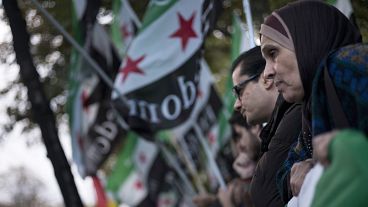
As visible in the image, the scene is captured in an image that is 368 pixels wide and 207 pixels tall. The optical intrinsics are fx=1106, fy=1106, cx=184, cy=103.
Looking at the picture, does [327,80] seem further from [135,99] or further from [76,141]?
[76,141]

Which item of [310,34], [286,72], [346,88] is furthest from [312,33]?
[346,88]

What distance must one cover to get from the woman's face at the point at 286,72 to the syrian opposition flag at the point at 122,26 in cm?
919

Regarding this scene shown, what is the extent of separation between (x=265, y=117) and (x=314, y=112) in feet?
6.09

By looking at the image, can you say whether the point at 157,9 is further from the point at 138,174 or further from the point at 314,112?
the point at 314,112

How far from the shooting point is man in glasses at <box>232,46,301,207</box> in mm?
5184

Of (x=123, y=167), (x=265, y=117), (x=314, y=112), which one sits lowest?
(x=123, y=167)

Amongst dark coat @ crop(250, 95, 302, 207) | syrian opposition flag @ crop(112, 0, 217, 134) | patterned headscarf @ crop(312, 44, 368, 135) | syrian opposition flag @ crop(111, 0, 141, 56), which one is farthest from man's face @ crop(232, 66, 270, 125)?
syrian opposition flag @ crop(111, 0, 141, 56)

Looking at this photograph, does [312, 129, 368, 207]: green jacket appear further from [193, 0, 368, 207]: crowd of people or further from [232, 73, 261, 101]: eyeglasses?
[232, 73, 261, 101]: eyeglasses

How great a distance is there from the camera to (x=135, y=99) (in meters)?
10.5

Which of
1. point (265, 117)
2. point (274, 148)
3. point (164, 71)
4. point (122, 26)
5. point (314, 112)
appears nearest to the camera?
point (314, 112)

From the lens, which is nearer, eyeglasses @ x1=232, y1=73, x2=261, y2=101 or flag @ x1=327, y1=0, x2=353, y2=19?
eyeglasses @ x1=232, y1=73, x2=261, y2=101

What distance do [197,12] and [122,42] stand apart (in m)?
4.20

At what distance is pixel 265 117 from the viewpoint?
5.83 meters

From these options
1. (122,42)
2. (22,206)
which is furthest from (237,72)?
(22,206)
